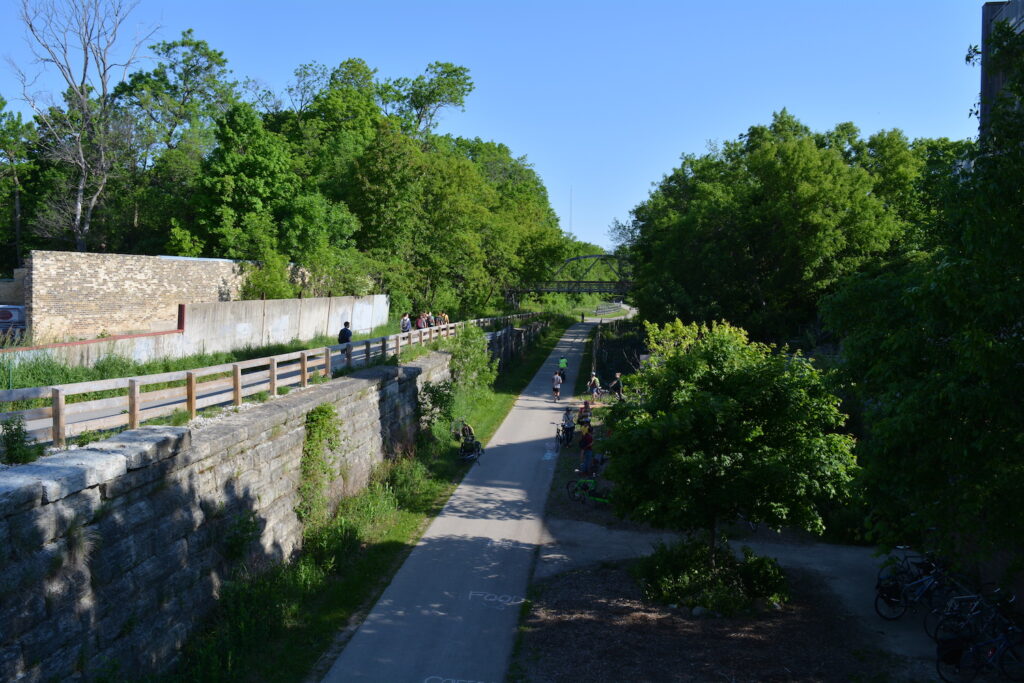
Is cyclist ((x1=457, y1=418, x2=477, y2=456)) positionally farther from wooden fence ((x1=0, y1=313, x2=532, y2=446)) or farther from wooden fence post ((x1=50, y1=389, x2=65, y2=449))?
wooden fence post ((x1=50, y1=389, x2=65, y2=449))

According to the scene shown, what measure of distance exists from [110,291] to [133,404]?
14.3m

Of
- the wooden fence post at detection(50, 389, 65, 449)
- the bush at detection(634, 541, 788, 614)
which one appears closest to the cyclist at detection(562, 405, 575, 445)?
the bush at detection(634, 541, 788, 614)

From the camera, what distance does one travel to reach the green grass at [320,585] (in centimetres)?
868

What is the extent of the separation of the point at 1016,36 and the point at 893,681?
6798mm

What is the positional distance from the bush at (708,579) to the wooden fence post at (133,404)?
7.39m

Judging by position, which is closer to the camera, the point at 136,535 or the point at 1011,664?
the point at 136,535

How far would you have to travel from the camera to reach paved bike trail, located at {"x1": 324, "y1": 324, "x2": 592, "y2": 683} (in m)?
8.98

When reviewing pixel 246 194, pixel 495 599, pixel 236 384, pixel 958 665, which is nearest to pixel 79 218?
pixel 246 194

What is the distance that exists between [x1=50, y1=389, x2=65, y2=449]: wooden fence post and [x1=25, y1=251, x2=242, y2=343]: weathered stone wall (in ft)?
38.9

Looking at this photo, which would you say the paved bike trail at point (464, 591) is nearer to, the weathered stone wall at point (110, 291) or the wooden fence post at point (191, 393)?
the wooden fence post at point (191, 393)

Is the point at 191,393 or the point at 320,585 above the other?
the point at 191,393

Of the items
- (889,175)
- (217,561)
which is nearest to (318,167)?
(889,175)

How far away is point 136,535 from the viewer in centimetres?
791

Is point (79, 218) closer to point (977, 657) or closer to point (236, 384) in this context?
point (236, 384)
